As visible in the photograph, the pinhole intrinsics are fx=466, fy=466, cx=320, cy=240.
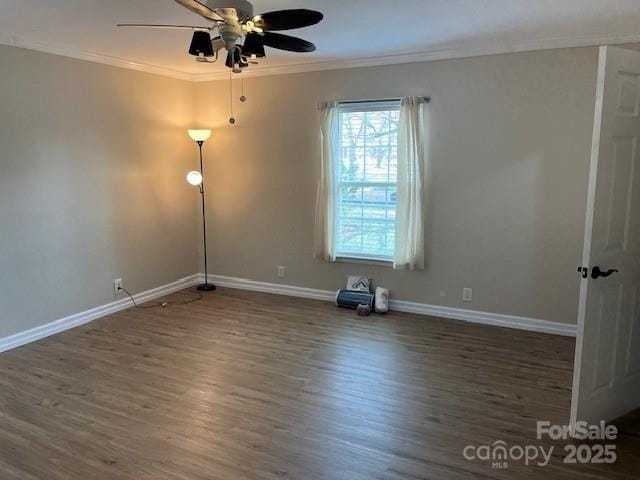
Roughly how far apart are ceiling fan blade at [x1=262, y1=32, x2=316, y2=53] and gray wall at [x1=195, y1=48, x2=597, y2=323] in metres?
1.81

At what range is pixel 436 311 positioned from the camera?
4.66 meters

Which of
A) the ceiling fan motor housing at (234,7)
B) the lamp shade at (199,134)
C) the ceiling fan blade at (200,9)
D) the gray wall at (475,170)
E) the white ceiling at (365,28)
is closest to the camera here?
the ceiling fan blade at (200,9)

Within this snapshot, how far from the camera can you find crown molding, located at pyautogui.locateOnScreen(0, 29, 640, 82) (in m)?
3.71

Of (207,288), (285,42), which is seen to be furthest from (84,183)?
(285,42)

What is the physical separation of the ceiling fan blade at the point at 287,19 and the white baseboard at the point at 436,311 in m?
3.10

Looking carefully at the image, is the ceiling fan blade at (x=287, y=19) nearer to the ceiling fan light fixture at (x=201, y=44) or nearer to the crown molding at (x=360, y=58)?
the ceiling fan light fixture at (x=201, y=44)

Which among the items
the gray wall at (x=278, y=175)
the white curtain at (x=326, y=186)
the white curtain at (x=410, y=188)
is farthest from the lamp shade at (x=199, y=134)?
the white curtain at (x=410, y=188)

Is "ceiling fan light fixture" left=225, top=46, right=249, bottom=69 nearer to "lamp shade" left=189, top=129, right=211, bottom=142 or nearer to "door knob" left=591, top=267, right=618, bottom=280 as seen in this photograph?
"door knob" left=591, top=267, right=618, bottom=280

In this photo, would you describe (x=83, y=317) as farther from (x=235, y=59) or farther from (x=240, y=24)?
(x=240, y=24)

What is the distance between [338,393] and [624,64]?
2505mm

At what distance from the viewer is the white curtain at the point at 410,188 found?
14.4 ft

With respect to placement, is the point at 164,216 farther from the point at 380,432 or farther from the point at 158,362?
the point at 380,432

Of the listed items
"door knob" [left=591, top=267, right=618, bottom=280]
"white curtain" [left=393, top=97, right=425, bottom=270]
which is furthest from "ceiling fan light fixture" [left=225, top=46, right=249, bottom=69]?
"door knob" [left=591, top=267, right=618, bottom=280]

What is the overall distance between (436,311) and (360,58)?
261cm
